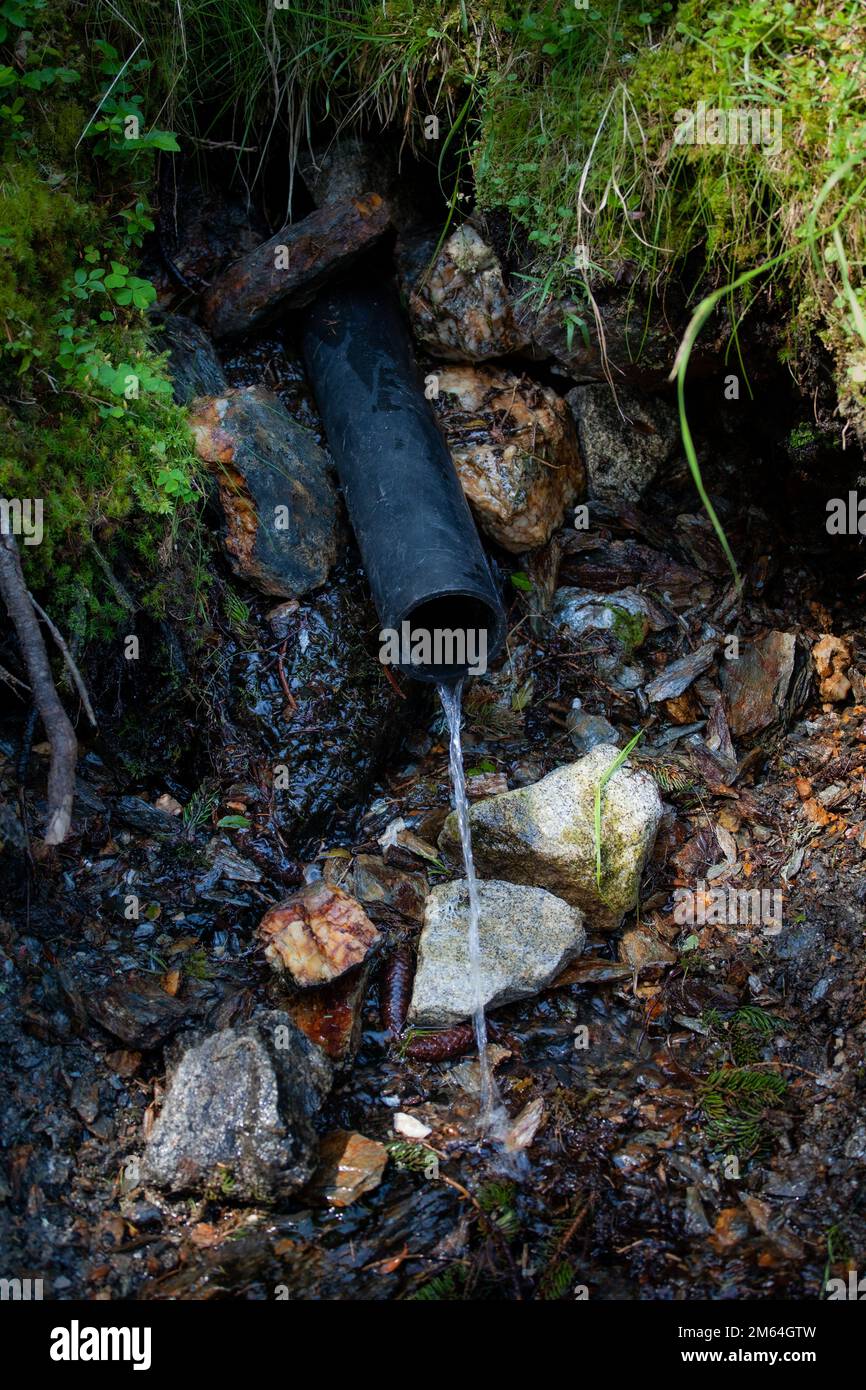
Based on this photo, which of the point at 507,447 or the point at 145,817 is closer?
the point at 145,817

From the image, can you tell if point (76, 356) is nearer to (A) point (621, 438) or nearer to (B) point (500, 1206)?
(A) point (621, 438)

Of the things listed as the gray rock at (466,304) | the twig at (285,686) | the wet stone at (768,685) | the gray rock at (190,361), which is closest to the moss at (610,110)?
the gray rock at (466,304)

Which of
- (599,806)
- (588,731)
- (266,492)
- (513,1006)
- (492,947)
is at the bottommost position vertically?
(513,1006)

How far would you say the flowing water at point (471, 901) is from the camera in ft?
10.8

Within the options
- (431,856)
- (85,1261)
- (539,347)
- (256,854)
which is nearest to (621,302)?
(539,347)

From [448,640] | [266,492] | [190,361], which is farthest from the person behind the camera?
[190,361]

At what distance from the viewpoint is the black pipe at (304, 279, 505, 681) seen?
375 centimetres

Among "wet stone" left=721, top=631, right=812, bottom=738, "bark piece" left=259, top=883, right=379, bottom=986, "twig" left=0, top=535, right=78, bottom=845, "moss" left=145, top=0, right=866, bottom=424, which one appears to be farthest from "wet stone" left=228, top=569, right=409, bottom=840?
"moss" left=145, top=0, right=866, bottom=424

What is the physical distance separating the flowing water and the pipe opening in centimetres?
11

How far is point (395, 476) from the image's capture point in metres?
4.00

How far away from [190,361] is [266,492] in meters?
0.64

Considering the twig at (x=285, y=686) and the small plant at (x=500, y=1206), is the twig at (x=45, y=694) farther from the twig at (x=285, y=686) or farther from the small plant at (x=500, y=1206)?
the small plant at (x=500, y=1206)

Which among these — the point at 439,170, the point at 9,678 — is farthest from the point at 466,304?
the point at 9,678
